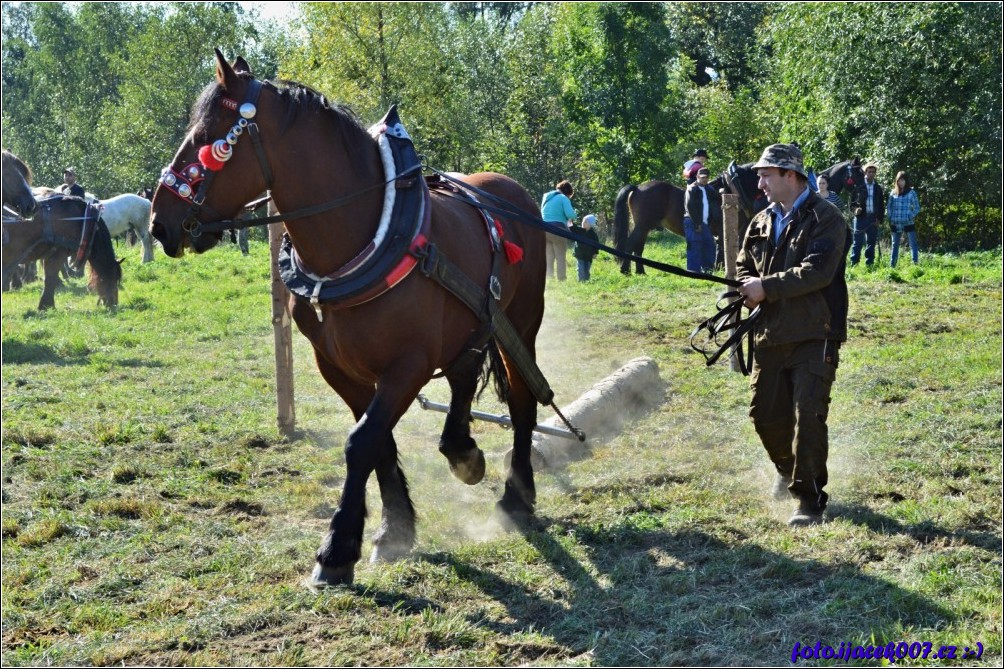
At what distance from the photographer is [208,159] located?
4.45 metres

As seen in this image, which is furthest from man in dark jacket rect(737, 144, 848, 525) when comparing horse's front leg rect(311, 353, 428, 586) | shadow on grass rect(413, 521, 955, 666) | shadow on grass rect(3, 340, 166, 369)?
shadow on grass rect(3, 340, 166, 369)

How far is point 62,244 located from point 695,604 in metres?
13.4

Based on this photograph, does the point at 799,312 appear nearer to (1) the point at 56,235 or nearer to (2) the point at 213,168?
(2) the point at 213,168

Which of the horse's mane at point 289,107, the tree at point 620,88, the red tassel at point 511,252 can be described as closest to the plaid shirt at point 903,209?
the tree at point 620,88

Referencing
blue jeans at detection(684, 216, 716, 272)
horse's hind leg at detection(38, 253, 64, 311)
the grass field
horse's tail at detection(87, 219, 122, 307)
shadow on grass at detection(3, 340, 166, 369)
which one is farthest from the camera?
blue jeans at detection(684, 216, 716, 272)

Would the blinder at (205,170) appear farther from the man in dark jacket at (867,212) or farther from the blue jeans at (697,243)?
the man in dark jacket at (867,212)

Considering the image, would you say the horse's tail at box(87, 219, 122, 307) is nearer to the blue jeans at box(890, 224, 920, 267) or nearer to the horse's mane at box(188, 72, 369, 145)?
the horse's mane at box(188, 72, 369, 145)

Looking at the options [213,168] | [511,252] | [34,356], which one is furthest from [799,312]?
[34,356]

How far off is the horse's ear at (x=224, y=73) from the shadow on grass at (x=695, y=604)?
2326 mm

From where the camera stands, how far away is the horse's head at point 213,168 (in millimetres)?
4422

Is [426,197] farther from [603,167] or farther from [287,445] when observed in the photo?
[603,167]

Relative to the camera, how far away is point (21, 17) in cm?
6000

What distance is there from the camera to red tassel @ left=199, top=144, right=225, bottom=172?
4441 mm

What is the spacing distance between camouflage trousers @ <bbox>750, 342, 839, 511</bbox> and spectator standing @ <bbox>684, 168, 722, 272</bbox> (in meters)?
11.7
